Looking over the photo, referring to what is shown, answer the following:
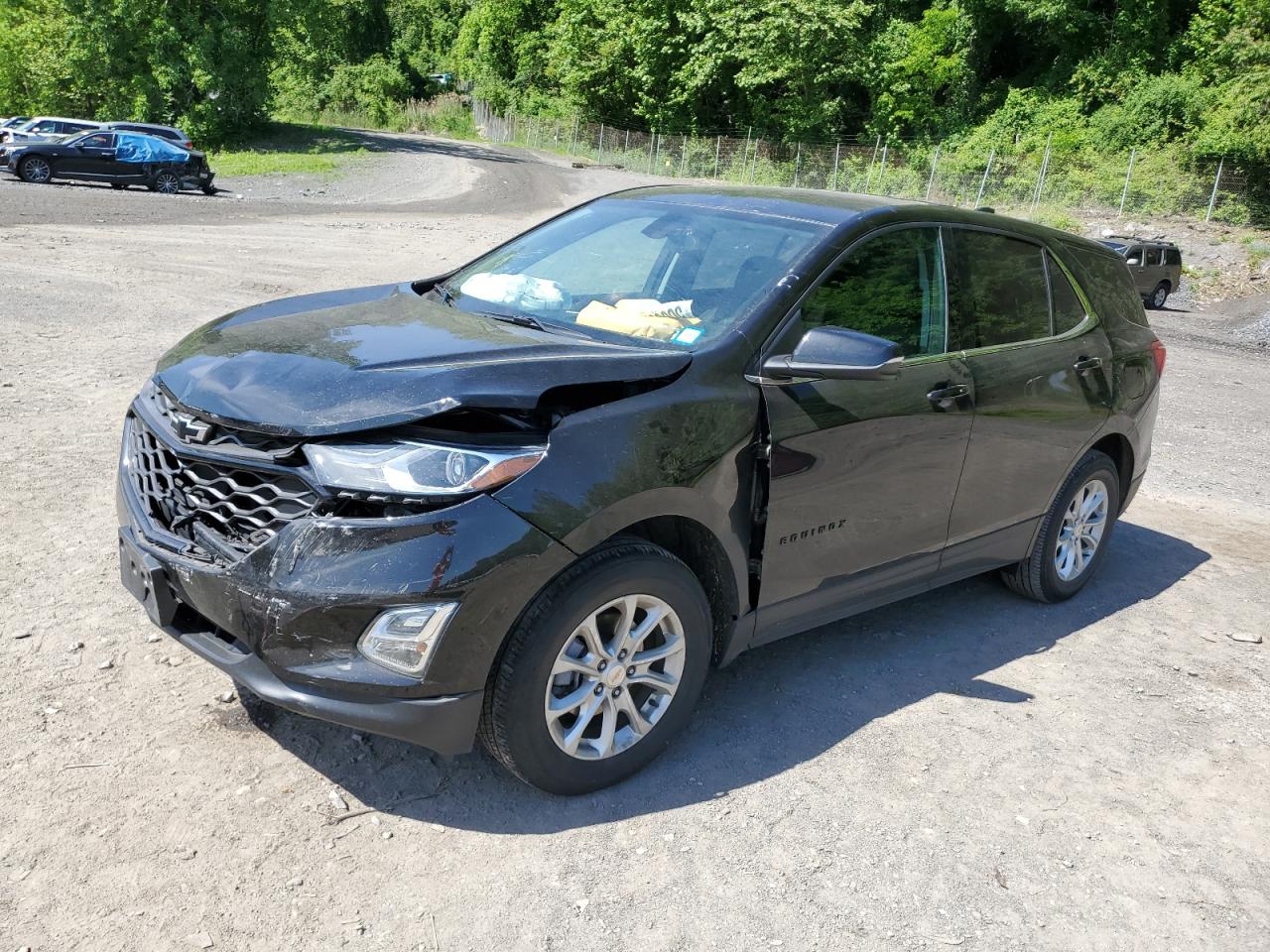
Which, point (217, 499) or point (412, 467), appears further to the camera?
point (217, 499)

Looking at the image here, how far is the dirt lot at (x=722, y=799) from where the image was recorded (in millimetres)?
2881

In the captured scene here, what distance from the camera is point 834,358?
11.6ft

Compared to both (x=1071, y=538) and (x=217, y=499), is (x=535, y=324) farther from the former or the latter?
(x=1071, y=538)

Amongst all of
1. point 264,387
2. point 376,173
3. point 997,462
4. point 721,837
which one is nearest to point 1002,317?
point 997,462

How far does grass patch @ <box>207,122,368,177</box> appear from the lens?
3603 cm

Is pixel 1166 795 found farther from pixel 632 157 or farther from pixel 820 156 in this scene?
pixel 632 157

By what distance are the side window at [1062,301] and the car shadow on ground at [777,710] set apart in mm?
1401

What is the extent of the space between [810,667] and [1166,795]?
1.36 meters

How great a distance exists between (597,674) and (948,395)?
1865 mm

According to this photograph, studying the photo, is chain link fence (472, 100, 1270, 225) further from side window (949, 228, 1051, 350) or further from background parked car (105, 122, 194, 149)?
side window (949, 228, 1051, 350)

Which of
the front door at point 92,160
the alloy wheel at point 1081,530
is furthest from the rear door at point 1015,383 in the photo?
the front door at point 92,160

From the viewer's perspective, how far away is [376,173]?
36875 millimetres

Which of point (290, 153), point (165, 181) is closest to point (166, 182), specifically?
point (165, 181)

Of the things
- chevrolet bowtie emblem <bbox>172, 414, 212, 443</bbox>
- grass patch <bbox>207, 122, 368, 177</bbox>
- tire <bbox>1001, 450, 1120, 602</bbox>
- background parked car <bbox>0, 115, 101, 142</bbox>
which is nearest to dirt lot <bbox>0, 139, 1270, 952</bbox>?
tire <bbox>1001, 450, 1120, 602</bbox>
